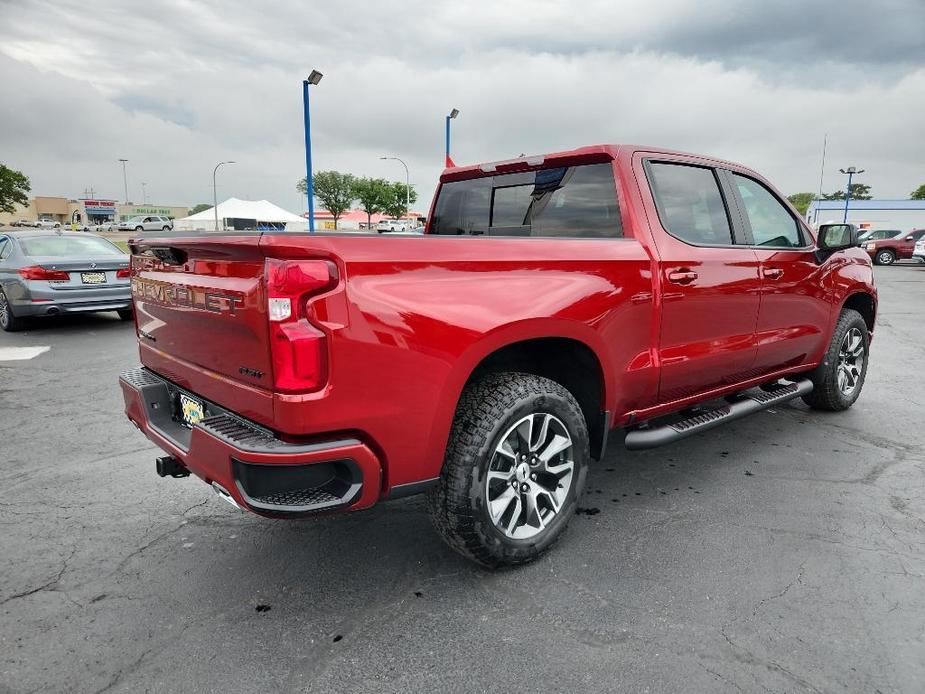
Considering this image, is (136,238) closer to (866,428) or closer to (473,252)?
(473,252)

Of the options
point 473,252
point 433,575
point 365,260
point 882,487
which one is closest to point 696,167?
point 473,252

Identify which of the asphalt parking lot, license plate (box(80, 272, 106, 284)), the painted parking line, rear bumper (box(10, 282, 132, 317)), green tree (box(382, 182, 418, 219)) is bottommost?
the asphalt parking lot

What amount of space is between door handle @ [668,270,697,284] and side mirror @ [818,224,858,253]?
1.60m

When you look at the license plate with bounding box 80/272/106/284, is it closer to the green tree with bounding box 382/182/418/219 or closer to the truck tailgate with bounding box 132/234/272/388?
the truck tailgate with bounding box 132/234/272/388

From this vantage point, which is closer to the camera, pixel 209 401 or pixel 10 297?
pixel 209 401

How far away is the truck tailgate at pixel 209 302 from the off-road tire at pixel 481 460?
81 centimetres

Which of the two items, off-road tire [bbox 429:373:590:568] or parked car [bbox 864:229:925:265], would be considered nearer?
off-road tire [bbox 429:373:590:568]

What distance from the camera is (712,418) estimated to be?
11.7 feet

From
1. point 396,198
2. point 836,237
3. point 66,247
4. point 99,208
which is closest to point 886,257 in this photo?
point 836,237

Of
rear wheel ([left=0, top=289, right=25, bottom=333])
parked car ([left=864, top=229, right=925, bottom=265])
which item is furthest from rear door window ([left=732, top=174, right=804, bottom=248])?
parked car ([left=864, top=229, right=925, bottom=265])

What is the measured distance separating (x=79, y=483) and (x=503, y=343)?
9.13 feet

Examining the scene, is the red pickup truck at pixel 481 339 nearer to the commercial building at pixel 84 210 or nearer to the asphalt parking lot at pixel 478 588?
the asphalt parking lot at pixel 478 588

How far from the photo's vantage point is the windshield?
8.89 metres

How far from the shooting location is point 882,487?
3643mm
